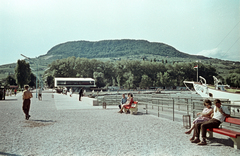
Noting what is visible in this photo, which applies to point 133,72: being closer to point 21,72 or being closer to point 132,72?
point 132,72

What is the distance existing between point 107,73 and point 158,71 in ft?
80.5

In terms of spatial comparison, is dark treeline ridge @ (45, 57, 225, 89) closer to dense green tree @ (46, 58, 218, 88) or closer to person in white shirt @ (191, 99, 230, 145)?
dense green tree @ (46, 58, 218, 88)

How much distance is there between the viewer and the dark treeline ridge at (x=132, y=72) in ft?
380

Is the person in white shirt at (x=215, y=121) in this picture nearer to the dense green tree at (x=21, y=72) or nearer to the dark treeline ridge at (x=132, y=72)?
the dense green tree at (x=21, y=72)

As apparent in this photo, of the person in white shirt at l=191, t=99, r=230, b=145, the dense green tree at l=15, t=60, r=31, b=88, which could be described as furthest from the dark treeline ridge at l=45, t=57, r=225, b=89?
the person in white shirt at l=191, t=99, r=230, b=145

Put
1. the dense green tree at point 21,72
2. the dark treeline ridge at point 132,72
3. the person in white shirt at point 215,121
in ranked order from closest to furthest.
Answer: the person in white shirt at point 215,121 < the dense green tree at point 21,72 < the dark treeline ridge at point 132,72

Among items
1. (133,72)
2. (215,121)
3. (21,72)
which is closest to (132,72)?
(133,72)

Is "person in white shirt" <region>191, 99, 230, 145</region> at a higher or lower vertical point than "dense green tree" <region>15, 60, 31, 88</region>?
lower

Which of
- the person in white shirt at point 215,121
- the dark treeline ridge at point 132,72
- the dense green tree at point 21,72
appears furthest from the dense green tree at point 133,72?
the person in white shirt at point 215,121

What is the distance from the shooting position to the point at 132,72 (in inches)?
4675

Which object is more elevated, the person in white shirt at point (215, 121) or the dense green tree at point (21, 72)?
the dense green tree at point (21, 72)

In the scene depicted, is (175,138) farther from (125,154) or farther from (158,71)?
(158,71)

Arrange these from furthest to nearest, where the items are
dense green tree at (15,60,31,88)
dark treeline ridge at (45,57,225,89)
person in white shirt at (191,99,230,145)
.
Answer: dark treeline ridge at (45,57,225,89) < dense green tree at (15,60,31,88) < person in white shirt at (191,99,230,145)

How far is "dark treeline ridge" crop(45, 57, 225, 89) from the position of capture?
380 feet
